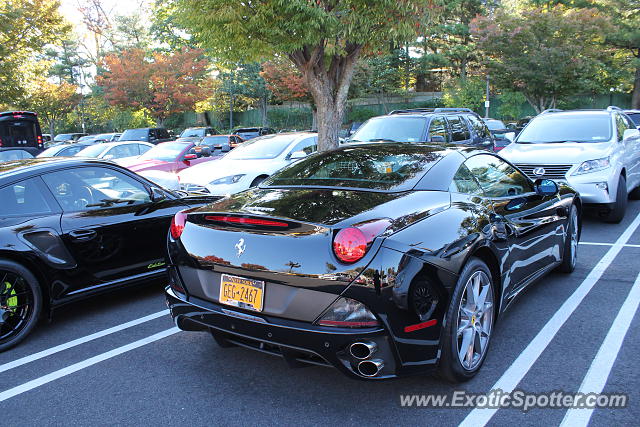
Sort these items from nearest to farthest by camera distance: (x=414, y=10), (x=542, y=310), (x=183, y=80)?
(x=542, y=310)
(x=414, y=10)
(x=183, y=80)

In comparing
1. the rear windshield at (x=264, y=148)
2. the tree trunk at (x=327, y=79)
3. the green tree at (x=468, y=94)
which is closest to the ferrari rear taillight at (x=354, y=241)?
the tree trunk at (x=327, y=79)

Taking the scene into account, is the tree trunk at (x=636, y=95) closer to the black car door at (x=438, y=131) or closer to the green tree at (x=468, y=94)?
the green tree at (x=468, y=94)

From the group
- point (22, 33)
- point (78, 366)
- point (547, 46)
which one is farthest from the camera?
point (547, 46)

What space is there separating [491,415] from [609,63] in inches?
1388

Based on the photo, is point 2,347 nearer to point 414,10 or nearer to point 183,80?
point 414,10

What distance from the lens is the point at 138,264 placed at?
5.12 meters

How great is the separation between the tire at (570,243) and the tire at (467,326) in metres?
2.12

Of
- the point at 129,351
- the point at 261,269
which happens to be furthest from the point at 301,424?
the point at 129,351

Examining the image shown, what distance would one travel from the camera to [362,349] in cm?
282

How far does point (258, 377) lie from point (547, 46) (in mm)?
26690

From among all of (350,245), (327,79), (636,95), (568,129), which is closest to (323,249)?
(350,245)

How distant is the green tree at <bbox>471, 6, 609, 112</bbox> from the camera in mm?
25359

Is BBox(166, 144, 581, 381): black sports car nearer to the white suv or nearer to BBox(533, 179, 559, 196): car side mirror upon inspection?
BBox(533, 179, 559, 196): car side mirror

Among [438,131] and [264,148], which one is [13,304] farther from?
[438,131]
